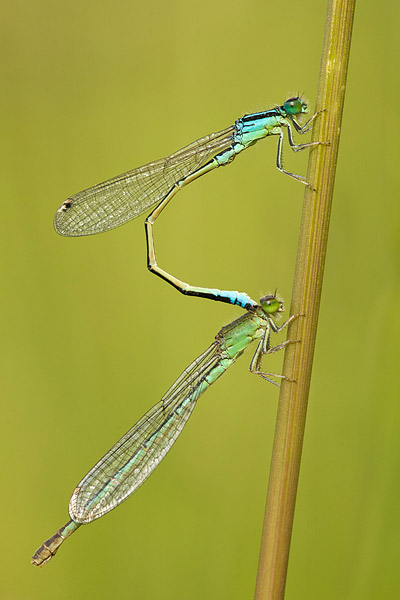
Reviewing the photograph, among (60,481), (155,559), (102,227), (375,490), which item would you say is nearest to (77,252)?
(102,227)

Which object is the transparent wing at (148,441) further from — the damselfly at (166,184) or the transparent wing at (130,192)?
the transparent wing at (130,192)

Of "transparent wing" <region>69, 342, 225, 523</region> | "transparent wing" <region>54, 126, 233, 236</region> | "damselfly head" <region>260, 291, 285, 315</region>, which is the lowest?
"transparent wing" <region>69, 342, 225, 523</region>

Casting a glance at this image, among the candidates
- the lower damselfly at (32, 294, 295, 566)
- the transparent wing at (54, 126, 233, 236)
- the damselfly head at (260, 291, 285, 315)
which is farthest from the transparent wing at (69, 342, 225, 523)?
the transparent wing at (54, 126, 233, 236)

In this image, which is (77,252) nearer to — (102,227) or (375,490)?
(102,227)

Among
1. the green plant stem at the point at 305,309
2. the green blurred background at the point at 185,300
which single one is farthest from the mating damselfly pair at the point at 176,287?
the green plant stem at the point at 305,309

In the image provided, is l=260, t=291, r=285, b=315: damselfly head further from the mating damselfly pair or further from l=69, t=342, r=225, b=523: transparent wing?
l=69, t=342, r=225, b=523: transparent wing

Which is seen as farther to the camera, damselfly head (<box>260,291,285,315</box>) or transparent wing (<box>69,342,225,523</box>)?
transparent wing (<box>69,342,225,523</box>)
